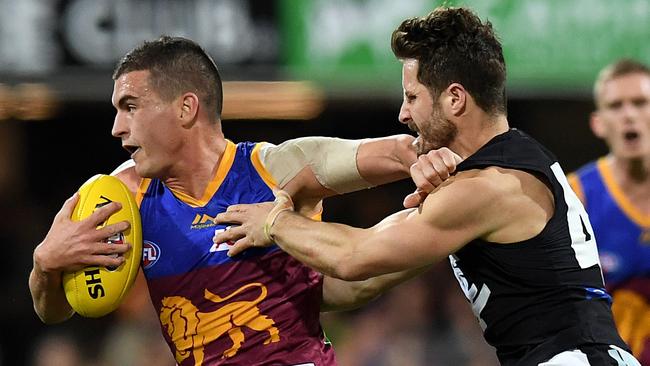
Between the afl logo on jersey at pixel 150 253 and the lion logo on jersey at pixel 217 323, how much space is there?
157mm

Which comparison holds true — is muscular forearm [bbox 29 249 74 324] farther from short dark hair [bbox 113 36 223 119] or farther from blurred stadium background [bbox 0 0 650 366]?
blurred stadium background [bbox 0 0 650 366]

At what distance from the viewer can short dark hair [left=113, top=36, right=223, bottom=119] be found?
4.34 metres

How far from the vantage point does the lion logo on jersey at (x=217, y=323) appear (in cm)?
427

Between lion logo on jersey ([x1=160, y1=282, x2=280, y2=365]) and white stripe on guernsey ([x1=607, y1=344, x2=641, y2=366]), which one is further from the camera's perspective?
lion logo on jersey ([x1=160, y1=282, x2=280, y2=365])

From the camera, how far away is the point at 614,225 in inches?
245

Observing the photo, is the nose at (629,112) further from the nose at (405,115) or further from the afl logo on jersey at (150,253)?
the afl logo on jersey at (150,253)

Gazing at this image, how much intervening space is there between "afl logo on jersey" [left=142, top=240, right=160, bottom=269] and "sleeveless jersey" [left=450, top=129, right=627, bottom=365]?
1.18 meters

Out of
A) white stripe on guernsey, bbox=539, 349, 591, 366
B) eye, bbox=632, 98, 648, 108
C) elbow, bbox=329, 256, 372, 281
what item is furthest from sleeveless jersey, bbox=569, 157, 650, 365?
A: elbow, bbox=329, 256, 372, 281

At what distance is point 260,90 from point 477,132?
426 cm

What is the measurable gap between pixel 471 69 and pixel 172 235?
1259 mm

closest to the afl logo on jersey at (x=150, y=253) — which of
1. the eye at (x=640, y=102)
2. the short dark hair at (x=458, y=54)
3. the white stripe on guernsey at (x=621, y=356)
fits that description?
the short dark hair at (x=458, y=54)

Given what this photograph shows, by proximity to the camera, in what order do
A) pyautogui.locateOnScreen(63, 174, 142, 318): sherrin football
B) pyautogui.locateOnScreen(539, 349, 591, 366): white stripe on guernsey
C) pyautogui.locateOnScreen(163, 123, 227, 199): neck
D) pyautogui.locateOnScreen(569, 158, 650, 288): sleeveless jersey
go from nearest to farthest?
pyautogui.locateOnScreen(539, 349, 591, 366): white stripe on guernsey, pyautogui.locateOnScreen(63, 174, 142, 318): sherrin football, pyautogui.locateOnScreen(163, 123, 227, 199): neck, pyautogui.locateOnScreen(569, 158, 650, 288): sleeveless jersey

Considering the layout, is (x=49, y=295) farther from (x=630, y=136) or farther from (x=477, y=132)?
(x=630, y=136)

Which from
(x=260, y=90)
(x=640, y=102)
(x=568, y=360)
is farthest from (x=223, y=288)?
(x=260, y=90)
